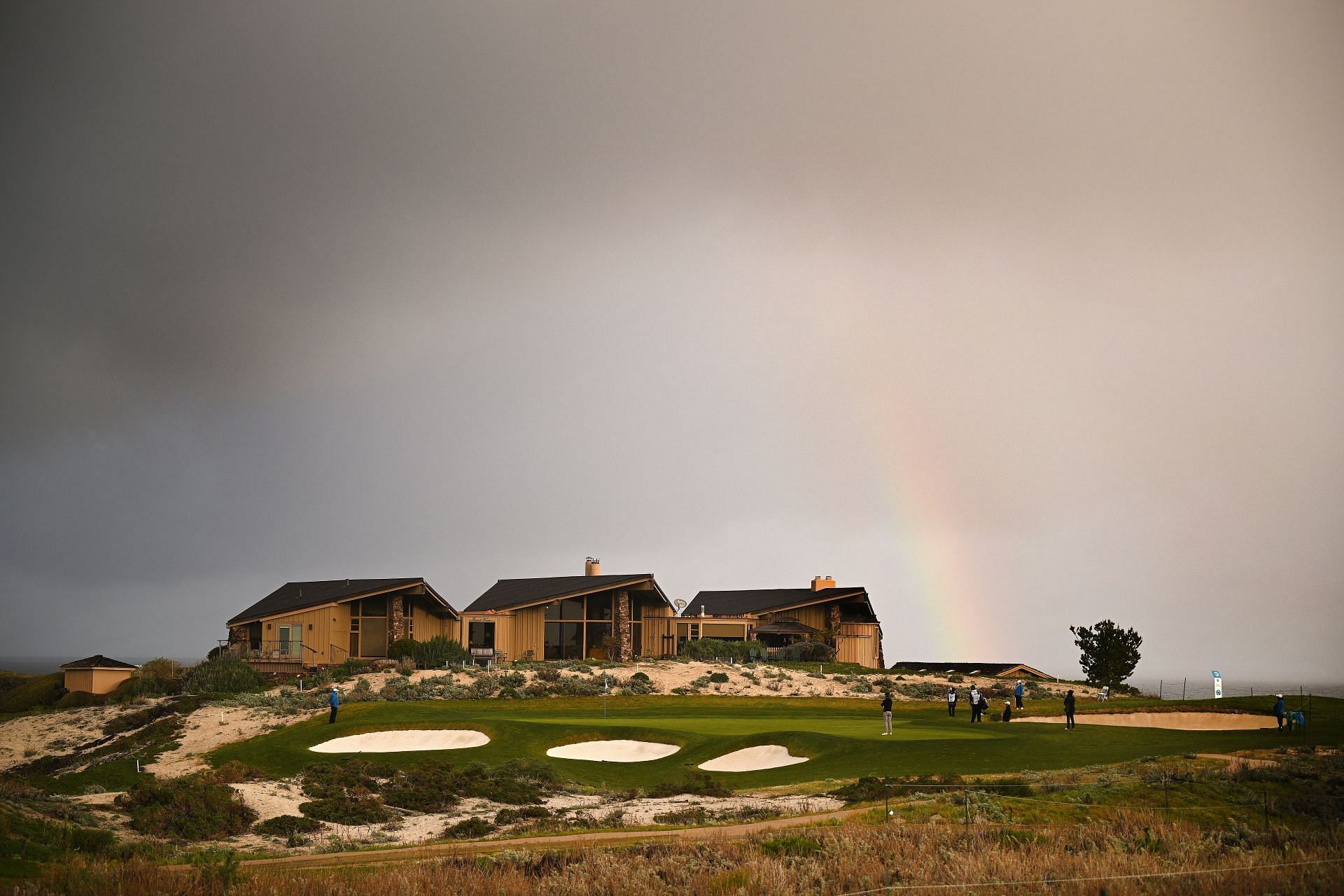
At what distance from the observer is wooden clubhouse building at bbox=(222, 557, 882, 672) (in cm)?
5469

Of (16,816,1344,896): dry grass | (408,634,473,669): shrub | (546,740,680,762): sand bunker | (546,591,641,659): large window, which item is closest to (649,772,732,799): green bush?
(546,740,680,762): sand bunker

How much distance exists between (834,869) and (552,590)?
163 feet

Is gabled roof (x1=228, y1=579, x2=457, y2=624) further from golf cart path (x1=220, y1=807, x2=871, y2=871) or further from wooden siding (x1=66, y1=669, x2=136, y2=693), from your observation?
golf cart path (x1=220, y1=807, x2=871, y2=871)

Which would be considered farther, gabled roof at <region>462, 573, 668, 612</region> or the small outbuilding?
gabled roof at <region>462, 573, 668, 612</region>

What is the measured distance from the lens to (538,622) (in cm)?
6138

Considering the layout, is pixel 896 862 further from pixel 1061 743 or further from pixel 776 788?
pixel 1061 743

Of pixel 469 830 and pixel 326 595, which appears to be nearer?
pixel 469 830

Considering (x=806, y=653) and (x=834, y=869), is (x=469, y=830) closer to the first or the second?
(x=834, y=869)

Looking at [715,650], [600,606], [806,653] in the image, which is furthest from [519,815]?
[600,606]

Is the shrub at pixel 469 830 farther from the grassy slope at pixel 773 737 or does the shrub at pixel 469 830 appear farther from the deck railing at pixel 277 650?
the deck railing at pixel 277 650

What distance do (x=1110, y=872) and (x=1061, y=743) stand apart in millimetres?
16038

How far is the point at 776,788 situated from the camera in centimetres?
2386

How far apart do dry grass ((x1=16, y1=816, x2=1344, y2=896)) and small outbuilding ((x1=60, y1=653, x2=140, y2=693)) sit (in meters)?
38.1

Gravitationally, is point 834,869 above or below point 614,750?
above
